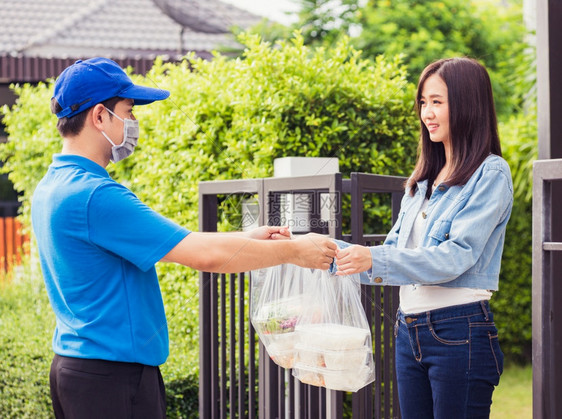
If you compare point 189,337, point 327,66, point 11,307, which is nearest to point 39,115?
point 11,307

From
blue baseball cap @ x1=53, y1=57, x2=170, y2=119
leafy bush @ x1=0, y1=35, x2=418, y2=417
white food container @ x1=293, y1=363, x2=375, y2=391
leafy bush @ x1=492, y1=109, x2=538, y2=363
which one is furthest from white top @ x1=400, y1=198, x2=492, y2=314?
leafy bush @ x1=492, y1=109, x2=538, y2=363

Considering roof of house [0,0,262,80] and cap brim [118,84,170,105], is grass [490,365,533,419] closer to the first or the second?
cap brim [118,84,170,105]

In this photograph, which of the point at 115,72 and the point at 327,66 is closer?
the point at 115,72

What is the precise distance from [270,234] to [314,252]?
0.34m

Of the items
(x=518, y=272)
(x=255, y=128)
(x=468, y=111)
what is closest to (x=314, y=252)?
(x=468, y=111)

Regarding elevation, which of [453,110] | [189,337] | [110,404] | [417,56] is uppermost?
[417,56]

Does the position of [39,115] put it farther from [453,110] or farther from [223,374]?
[453,110]

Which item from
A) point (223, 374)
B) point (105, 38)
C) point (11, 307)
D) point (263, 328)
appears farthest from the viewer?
point (105, 38)

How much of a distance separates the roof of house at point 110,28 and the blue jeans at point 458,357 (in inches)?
298

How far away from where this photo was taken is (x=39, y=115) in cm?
702

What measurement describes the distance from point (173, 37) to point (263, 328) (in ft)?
28.3

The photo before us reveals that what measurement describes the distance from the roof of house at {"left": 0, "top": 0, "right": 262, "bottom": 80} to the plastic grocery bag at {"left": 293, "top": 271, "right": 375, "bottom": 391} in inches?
283

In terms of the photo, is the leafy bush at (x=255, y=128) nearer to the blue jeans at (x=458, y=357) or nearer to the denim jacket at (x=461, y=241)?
the denim jacket at (x=461, y=241)

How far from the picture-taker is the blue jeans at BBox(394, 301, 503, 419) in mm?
2109
